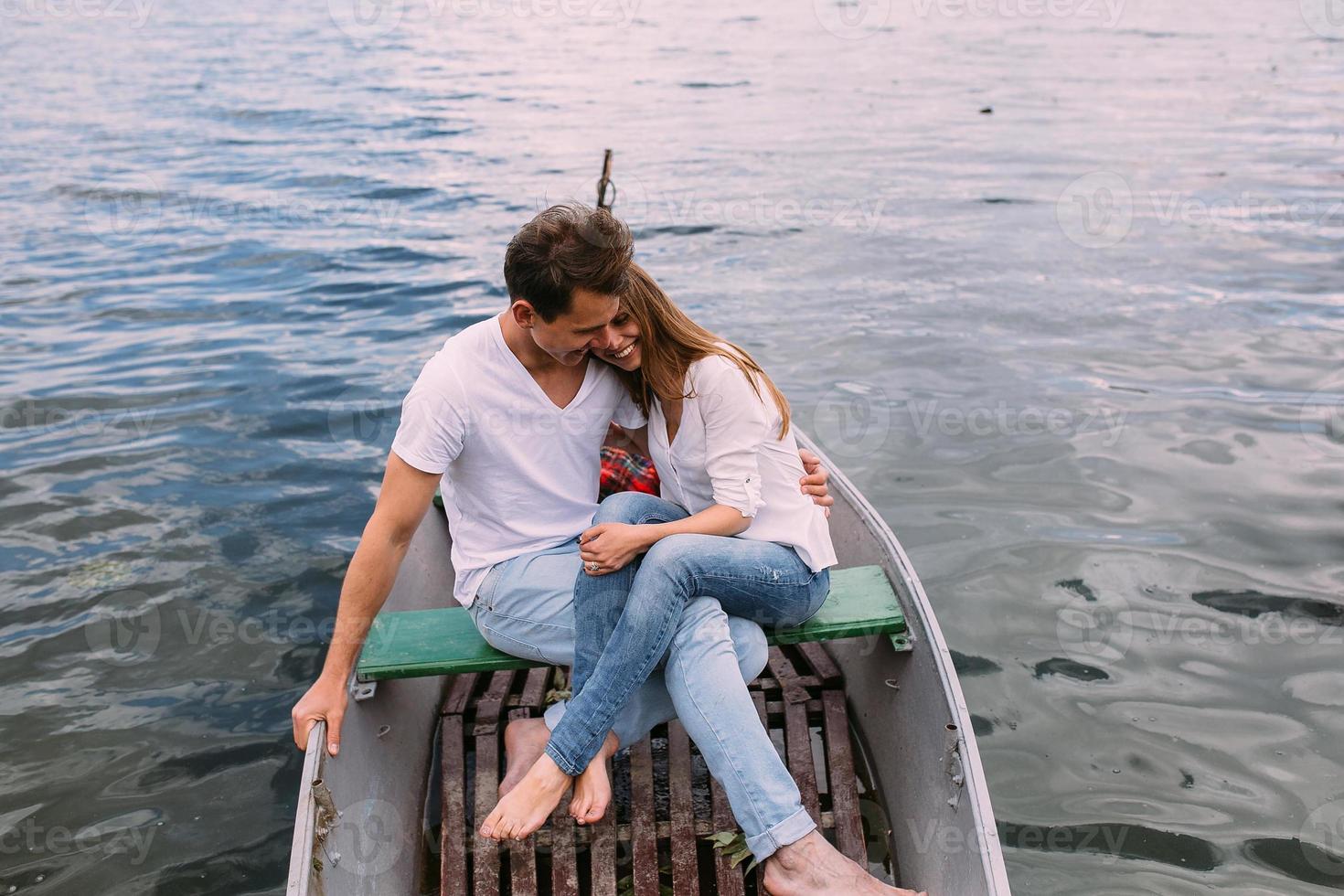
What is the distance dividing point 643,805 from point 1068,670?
2.58m

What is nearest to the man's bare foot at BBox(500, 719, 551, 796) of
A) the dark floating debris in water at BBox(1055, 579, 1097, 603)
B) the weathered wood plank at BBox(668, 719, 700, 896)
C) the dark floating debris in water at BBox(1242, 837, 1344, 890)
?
the weathered wood plank at BBox(668, 719, 700, 896)

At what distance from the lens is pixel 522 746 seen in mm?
3867

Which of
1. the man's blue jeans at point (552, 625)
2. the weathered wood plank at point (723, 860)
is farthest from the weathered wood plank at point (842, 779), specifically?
the man's blue jeans at point (552, 625)

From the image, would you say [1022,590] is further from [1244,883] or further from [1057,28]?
[1057,28]

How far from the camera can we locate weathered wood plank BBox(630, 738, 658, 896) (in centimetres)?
360

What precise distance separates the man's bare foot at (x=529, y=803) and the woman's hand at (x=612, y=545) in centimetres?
65

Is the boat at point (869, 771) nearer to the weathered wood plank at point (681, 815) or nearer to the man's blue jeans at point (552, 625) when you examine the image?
the weathered wood plank at point (681, 815)

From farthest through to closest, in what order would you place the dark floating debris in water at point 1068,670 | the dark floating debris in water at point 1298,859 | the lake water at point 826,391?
the dark floating debris in water at point 1068,670
the lake water at point 826,391
the dark floating debris in water at point 1298,859

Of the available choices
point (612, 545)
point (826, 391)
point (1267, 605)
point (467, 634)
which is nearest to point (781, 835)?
point (612, 545)

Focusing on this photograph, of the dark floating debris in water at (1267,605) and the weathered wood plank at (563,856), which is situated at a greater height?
the dark floating debris in water at (1267,605)

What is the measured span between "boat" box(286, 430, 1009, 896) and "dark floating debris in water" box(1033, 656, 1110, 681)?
133 cm

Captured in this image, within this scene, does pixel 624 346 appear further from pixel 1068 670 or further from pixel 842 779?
pixel 1068 670

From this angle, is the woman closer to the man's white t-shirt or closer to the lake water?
the man's white t-shirt

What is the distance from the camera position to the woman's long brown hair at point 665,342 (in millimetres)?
3420
